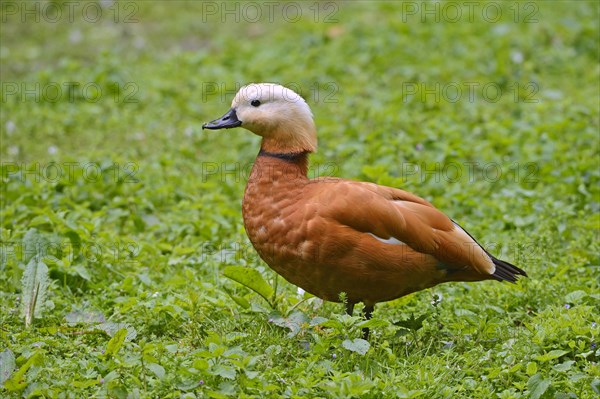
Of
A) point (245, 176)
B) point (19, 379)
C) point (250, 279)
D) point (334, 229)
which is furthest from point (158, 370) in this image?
point (245, 176)

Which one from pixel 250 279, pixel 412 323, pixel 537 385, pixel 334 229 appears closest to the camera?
pixel 537 385

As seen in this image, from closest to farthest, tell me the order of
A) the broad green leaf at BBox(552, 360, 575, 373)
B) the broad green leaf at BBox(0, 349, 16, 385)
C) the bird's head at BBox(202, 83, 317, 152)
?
1. the broad green leaf at BBox(0, 349, 16, 385)
2. the broad green leaf at BBox(552, 360, 575, 373)
3. the bird's head at BBox(202, 83, 317, 152)

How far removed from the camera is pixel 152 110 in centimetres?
830

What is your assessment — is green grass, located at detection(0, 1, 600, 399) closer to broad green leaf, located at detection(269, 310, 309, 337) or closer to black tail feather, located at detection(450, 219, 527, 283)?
broad green leaf, located at detection(269, 310, 309, 337)

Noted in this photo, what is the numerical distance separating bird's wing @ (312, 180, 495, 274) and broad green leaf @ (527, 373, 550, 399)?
0.76 meters

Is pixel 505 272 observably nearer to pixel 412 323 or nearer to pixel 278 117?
pixel 412 323

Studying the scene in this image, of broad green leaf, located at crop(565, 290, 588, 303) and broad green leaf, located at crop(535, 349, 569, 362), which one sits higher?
broad green leaf, located at crop(565, 290, 588, 303)

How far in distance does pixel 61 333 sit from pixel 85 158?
8.69 ft

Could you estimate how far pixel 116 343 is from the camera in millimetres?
4047

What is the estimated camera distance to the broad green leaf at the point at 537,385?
3861 mm

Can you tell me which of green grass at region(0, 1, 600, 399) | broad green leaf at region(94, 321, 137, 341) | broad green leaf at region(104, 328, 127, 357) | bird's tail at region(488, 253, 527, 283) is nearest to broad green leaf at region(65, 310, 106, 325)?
green grass at region(0, 1, 600, 399)

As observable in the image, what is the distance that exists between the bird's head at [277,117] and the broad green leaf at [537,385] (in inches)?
63.8

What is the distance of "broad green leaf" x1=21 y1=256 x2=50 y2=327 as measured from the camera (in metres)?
4.59

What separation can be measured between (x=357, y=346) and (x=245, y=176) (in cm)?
327
